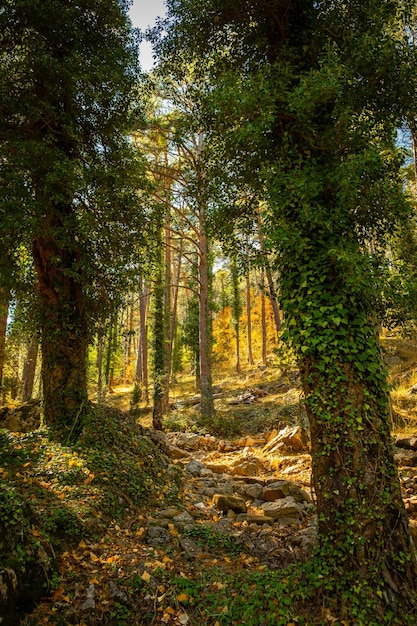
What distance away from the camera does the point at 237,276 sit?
6500 millimetres

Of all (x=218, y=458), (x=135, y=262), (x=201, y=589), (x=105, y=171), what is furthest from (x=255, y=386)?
(x=201, y=589)

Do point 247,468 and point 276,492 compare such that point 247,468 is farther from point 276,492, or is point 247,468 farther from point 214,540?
point 214,540

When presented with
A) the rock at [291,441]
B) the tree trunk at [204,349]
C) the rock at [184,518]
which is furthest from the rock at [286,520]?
the tree trunk at [204,349]

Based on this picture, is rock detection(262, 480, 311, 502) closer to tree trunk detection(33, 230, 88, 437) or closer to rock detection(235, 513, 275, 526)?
rock detection(235, 513, 275, 526)

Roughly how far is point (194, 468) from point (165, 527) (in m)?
3.48

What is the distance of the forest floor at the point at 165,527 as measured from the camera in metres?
3.74

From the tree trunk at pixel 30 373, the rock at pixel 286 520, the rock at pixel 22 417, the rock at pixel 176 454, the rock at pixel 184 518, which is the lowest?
the rock at pixel 286 520

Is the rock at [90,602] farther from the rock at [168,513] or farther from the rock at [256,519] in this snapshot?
the rock at [256,519]

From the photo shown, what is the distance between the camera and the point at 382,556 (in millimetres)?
3838

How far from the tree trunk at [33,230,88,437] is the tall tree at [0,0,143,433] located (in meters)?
0.02

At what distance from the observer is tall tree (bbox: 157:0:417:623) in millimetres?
3932

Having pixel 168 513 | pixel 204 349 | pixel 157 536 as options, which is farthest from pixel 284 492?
pixel 204 349

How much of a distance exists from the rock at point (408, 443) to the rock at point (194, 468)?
4.51 metres

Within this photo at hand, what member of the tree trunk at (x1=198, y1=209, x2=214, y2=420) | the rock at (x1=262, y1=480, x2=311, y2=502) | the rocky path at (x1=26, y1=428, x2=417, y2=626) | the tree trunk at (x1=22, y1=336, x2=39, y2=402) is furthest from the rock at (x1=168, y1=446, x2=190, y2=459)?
the tree trunk at (x1=22, y1=336, x2=39, y2=402)
